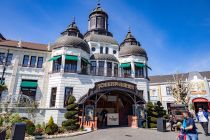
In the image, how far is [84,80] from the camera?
20.6 meters

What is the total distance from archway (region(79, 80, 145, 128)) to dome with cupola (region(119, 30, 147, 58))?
23.5 ft

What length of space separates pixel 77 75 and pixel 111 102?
20.9ft

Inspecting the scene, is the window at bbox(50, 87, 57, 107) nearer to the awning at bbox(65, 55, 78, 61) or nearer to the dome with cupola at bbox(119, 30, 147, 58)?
the awning at bbox(65, 55, 78, 61)

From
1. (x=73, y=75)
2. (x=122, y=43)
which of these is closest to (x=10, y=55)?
(x=73, y=75)

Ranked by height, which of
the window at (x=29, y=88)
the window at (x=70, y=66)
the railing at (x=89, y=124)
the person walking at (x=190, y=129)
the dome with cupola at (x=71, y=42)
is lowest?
the railing at (x=89, y=124)

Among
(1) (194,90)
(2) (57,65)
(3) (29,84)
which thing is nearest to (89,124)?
(2) (57,65)

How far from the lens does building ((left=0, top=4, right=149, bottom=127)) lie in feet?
60.8

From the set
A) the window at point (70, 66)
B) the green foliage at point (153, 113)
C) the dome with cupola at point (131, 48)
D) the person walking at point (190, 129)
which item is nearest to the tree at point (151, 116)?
the green foliage at point (153, 113)

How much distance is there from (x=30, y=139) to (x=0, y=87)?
15.0 feet

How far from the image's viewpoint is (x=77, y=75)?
20359mm

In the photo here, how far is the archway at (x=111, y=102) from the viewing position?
16547 mm

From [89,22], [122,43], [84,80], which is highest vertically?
[89,22]

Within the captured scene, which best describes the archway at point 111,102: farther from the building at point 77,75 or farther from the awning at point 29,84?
the awning at point 29,84

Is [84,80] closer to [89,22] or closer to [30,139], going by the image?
[30,139]
